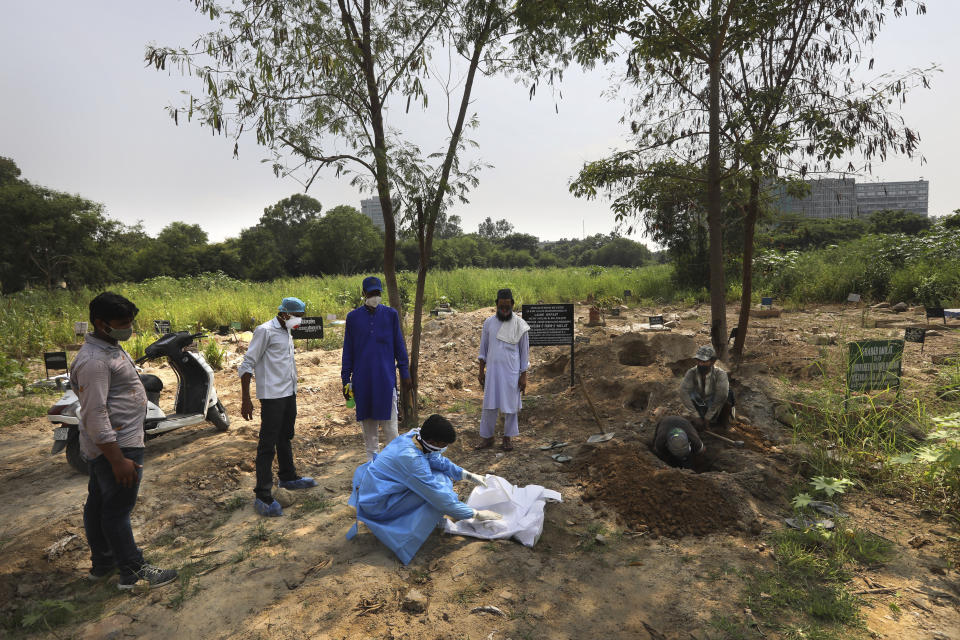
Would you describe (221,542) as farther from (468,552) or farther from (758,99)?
(758,99)

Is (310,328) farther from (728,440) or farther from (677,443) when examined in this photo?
(728,440)

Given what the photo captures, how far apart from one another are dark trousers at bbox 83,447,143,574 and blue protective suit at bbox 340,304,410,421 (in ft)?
5.62

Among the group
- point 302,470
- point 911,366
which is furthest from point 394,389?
point 911,366

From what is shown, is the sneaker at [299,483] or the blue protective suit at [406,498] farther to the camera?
the sneaker at [299,483]

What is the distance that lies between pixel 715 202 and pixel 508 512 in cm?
460

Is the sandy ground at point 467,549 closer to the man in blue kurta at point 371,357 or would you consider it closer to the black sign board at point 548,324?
the man in blue kurta at point 371,357

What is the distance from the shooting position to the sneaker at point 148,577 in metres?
2.83

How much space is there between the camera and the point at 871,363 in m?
4.48

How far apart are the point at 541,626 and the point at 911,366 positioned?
6602 millimetres

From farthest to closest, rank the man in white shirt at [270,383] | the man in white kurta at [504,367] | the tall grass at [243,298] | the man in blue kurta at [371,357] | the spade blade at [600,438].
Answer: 1. the tall grass at [243,298]
2. the man in white kurta at [504,367]
3. the spade blade at [600,438]
4. the man in blue kurta at [371,357]
5. the man in white shirt at [270,383]

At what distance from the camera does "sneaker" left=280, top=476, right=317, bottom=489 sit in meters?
4.14

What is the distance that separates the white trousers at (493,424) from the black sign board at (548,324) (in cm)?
188

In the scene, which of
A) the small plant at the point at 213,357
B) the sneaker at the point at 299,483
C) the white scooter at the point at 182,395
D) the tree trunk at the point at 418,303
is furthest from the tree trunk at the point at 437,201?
the small plant at the point at 213,357

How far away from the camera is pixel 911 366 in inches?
250
